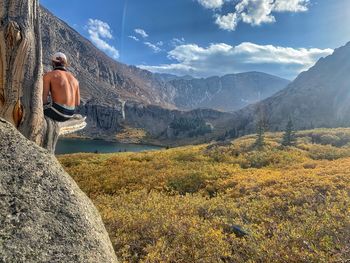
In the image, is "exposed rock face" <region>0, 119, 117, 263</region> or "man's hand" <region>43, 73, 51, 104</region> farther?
"man's hand" <region>43, 73, 51, 104</region>

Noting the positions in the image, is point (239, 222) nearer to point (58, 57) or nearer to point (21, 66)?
point (58, 57)

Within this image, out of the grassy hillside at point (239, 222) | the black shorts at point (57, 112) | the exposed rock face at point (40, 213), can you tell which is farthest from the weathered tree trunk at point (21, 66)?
the grassy hillside at point (239, 222)

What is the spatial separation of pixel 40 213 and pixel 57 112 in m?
2.65

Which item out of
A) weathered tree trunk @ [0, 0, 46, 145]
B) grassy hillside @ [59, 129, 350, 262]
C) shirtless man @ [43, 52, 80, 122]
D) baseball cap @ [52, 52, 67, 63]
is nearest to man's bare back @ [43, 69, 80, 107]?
shirtless man @ [43, 52, 80, 122]

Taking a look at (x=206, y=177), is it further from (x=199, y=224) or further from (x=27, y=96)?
(x=27, y=96)

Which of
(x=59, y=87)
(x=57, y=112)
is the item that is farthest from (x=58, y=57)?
(x=57, y=112)

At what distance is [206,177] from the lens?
2341 cm

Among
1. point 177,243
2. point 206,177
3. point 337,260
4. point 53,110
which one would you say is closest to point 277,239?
point 337,260

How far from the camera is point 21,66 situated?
519 centimetres

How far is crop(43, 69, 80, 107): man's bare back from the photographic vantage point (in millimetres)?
6124

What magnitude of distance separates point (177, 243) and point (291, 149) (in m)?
32.3

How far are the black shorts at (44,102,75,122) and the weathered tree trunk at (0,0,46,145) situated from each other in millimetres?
488

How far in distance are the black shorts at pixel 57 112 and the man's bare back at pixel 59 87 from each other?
96 millimetres

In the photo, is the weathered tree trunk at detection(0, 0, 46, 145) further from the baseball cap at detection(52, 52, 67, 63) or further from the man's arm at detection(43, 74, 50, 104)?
the baseball cap at detection(52, 52, 67, 63)
